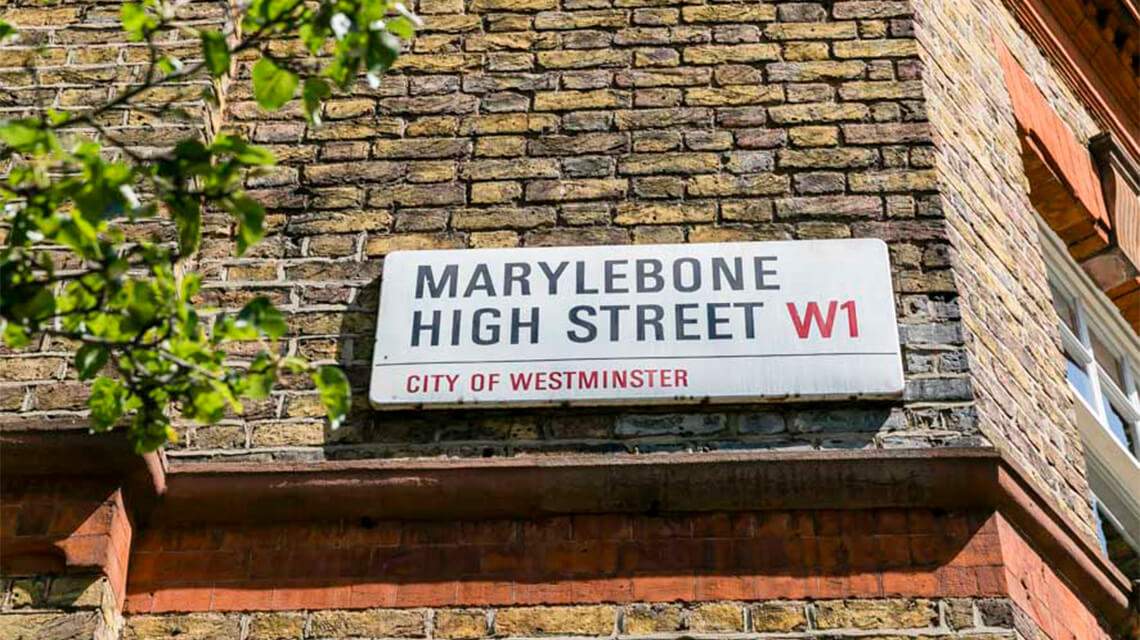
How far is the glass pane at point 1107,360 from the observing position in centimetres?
792

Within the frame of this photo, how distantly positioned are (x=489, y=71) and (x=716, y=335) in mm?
1498

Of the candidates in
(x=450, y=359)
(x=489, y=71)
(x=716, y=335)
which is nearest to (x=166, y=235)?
(x=450, y=359)

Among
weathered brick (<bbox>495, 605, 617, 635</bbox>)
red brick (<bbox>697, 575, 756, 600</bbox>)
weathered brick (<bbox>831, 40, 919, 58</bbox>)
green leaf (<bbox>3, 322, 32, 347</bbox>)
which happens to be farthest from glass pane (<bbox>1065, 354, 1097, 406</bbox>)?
green leaf (<bbox>3, 322, 32, 347</bbox>)

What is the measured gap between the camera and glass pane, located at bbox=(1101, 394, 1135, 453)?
750 cm

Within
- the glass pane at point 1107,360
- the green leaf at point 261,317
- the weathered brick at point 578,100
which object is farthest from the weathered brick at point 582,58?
the glass pane at point 1107,360

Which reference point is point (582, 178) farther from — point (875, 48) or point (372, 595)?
point (372, 595)

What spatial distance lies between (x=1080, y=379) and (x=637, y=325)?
3.18 metres

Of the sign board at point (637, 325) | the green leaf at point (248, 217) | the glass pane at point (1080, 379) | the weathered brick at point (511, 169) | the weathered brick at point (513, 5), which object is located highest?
the weathered brick at point (513, 5)

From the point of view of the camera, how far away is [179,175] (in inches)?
122

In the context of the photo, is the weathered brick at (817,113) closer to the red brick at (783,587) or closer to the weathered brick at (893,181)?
the weathered brick at (893,181)

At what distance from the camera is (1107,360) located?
8070 millimetres

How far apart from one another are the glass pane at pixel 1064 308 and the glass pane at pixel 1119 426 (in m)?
0.39

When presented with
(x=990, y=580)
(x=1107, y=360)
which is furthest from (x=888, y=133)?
(x=1107, y=360)

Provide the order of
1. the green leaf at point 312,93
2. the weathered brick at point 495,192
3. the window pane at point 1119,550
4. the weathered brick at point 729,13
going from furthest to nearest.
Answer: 1. the window pane at point 1119,550
2. the weathered brick at point 729,13
3. the weathered brick at point 495,192
4. the green leaf at point 312,93
